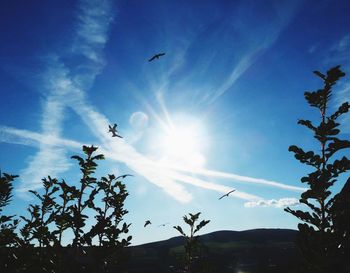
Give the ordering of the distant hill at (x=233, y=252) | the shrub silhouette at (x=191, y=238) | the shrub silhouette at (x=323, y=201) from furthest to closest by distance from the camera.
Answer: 1. the distant hill at (x=233, y=252)
2. the shrub silhouette at (x=191, y=238)
3. the shrub silhouette at (x=323, y=201)

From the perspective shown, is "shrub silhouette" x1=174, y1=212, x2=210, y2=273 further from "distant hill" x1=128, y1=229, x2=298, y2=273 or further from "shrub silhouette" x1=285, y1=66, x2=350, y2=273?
"distant hill" x1=128, y1=229, x2=298, y2=273

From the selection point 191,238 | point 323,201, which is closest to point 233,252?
point 191,238

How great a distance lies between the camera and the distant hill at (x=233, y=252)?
84738 millimetres

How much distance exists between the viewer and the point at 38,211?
60.5 ft

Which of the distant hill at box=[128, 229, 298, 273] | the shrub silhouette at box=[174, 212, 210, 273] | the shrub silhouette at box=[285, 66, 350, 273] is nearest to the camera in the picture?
the shrub silhouette at box=[285, 66, 350, 273]

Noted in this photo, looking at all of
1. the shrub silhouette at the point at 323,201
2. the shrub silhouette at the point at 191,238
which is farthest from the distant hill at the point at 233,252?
the shrub silhouette at the point at 323,201

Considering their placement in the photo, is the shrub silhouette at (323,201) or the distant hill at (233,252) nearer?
the shrub silhouette at (323,201)

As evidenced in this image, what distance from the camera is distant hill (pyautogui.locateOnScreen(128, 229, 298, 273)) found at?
84.7 meters

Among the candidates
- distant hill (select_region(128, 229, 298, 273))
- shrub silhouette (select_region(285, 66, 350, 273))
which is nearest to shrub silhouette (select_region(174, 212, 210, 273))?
shrub silhouette (select_region(285, 66, 350, 273))

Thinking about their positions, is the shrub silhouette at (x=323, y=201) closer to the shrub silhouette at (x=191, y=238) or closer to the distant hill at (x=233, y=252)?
the shrub silhouette at (x=191, y=238)

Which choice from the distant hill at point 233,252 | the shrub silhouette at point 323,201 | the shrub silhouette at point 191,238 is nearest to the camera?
the shrub silhouette at point 323,201

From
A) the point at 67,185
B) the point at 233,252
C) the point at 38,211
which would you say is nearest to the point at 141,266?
the point at 233,252

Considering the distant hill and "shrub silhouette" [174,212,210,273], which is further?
the distant hill

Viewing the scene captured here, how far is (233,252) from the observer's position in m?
101
